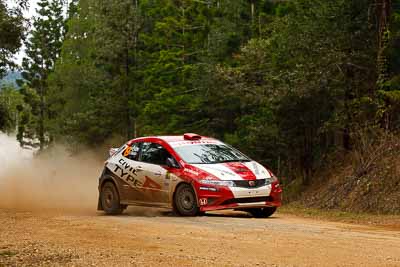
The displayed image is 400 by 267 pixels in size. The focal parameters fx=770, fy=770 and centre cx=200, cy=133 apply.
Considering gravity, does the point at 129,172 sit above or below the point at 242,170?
above

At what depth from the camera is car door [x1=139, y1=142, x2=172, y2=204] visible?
52.4ft

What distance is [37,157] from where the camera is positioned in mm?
79062

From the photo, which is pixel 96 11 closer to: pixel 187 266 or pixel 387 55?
pixel 387 55

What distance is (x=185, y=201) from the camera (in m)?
15.5

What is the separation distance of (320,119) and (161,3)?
29.4 m

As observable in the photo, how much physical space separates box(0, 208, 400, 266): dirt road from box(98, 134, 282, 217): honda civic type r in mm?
860

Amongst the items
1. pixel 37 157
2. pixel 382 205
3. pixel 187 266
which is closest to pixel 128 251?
pixel 187 266

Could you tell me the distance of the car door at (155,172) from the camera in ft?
52.4

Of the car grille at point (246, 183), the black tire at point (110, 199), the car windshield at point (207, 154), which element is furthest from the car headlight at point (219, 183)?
the black tire at point (110, 199)

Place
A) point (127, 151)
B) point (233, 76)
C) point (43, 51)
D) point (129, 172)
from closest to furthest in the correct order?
point (129, 172)
point (127, 151)
point (233, 76)
point (43, 51)

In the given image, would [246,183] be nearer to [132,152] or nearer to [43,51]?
[132,152]

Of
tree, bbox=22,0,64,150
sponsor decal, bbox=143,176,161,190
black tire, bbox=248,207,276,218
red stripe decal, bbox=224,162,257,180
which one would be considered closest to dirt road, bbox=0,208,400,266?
red stripe decal, bbox=224,162,257,180

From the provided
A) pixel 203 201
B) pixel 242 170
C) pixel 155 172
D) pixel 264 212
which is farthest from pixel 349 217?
pixel 155 172

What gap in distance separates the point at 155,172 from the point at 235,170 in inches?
74.0
